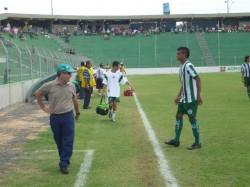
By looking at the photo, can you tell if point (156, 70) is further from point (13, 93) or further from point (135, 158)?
point (135, 158)

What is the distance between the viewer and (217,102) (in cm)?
1908

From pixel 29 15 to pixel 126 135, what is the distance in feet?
212

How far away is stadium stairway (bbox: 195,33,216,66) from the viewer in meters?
66.1

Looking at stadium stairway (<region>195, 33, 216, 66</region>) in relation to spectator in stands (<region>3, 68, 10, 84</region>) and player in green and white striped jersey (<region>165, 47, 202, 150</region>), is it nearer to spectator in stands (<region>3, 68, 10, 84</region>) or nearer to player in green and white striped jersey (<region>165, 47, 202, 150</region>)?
spectator in stands (<region>3, 68, 10, 84</region>)

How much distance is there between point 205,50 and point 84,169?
63.3m

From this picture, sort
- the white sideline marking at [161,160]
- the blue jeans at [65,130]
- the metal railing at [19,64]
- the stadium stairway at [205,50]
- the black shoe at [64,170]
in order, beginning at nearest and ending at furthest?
1. the white sideline marking at [161,160]
2. the black shoe at [64,170]
3. the blue jeans at [65,130]
4. the metal railing at [19,64]
5. the stadium stairway at [205,50]

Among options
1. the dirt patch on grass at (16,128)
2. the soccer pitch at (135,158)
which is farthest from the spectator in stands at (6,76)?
the soccer pitch at (135,158)

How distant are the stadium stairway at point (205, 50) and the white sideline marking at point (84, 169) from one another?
192 feet

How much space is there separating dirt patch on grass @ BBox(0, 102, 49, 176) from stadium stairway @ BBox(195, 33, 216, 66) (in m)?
49.9

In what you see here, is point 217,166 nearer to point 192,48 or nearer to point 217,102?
point 217,102

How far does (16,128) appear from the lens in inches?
495

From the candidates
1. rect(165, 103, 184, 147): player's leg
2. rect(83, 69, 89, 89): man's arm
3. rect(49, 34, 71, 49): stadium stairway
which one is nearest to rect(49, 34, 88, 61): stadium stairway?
rect(49, 34, 71, 49): stadium stairway

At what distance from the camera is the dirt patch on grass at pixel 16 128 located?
8.90 metres

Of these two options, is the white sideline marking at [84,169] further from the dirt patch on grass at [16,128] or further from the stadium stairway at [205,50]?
the stadium stairway at [205,50]
